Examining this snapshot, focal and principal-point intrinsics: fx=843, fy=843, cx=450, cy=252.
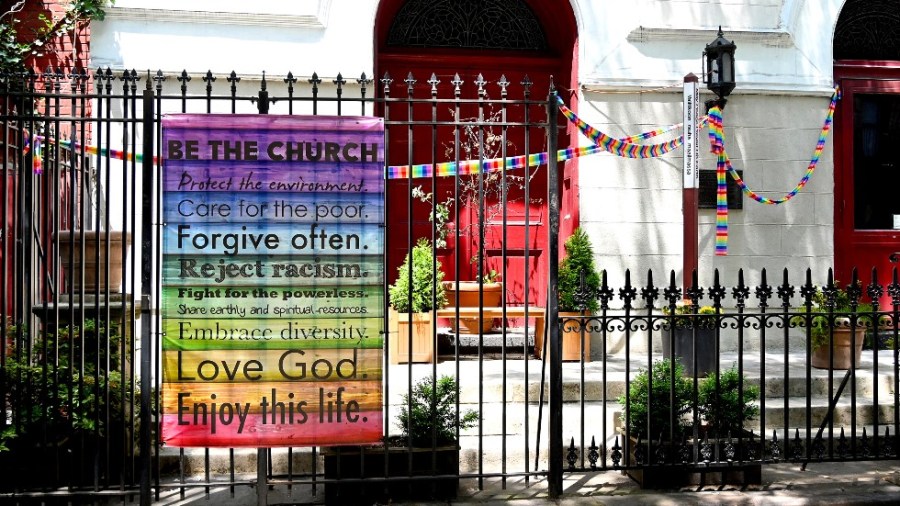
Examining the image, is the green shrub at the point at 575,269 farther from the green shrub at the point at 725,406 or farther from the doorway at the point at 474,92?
the green shrub at the point at 725,406

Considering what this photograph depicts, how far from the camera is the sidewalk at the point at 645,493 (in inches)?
223

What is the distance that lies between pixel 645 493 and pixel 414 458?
63.9 inches

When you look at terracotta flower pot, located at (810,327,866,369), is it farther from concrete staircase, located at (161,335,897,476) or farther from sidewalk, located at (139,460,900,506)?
sidewalk, located at (139,460,900,506)

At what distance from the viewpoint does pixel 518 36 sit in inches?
401

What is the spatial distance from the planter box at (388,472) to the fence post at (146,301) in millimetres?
1133

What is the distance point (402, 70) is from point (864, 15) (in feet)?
18.4

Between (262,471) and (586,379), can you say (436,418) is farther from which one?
(586,379)

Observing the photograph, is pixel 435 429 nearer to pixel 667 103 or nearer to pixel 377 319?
pixel 377 319

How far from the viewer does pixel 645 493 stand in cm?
584

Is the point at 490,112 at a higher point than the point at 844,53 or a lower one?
lower

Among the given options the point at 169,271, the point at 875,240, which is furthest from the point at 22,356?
the point at 875,240

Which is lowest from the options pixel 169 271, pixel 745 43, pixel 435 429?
pixel 435 429

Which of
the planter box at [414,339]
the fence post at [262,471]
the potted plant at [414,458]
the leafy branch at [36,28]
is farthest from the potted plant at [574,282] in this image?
the leafy branch at [36,28]

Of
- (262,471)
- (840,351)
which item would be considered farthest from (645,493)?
(840,351)
